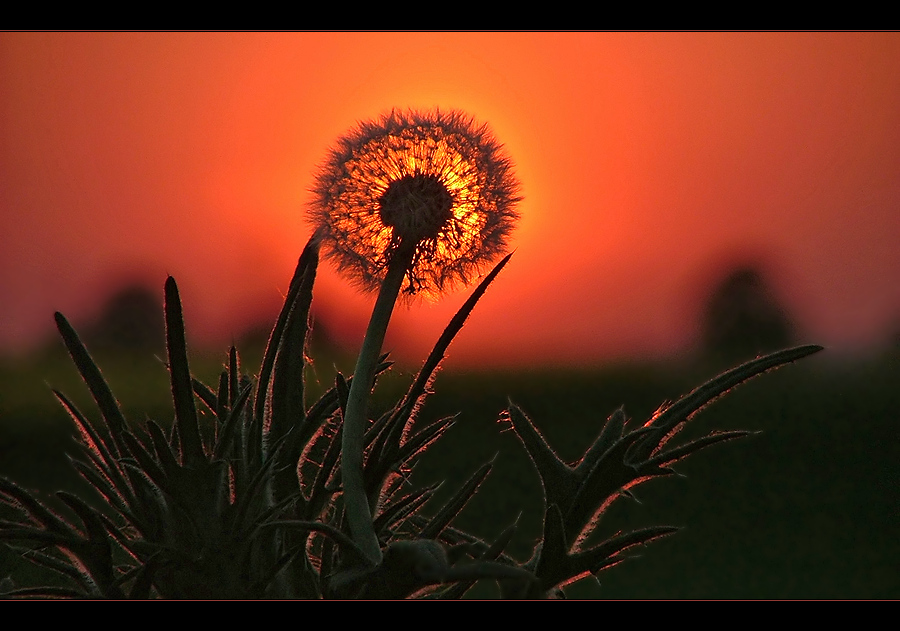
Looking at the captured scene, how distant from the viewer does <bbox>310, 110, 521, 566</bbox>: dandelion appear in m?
0.62

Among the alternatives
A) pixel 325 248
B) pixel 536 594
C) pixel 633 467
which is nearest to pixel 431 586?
pixel 536 594

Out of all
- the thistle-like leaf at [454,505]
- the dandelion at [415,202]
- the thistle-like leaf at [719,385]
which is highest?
the dandelion at [415,202]

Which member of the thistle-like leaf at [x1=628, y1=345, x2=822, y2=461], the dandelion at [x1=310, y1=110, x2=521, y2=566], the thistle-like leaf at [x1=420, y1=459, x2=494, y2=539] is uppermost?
the dandelion at [x1=310, y1=110, x2=521, y2=566]

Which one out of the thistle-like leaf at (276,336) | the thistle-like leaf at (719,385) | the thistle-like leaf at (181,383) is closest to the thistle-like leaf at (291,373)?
the thistle-like leaf at (276,336)

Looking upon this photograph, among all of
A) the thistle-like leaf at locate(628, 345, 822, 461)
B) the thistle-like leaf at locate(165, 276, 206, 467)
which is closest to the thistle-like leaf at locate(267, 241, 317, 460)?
the thistle-like leaf at locate(165, 276, 206, 467)

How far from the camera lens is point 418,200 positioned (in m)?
0.62

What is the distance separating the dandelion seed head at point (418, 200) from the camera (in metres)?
0.62

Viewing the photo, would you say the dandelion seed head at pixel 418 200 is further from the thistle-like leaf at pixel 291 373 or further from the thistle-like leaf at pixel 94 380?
the thistle-like leaf at pixel 94 380

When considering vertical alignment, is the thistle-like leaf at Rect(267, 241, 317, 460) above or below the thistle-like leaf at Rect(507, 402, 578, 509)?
above

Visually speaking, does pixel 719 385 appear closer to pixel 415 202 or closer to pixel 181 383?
pixel 415 202

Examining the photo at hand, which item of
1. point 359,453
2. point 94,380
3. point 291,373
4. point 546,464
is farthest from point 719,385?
point 94,380

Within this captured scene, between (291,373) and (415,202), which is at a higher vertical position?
(415,202)

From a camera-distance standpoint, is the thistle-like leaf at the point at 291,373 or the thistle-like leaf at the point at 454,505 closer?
the thistle-like leaf at the point at 454,505

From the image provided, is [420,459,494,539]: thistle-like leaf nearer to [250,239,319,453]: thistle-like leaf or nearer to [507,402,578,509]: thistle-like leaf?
[507,402,578,509]: thistle-like leaf
